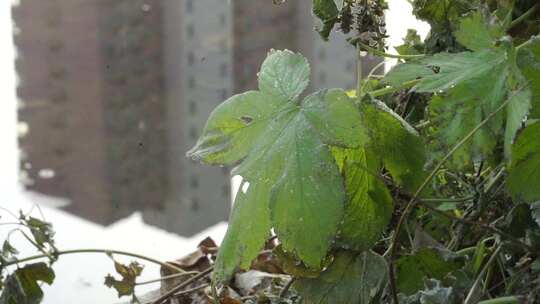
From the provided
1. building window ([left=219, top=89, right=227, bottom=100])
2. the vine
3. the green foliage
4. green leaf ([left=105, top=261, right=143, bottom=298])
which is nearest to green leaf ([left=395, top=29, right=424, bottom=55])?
the vine

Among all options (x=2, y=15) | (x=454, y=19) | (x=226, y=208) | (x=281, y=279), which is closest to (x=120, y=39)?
(x=2, y=15)

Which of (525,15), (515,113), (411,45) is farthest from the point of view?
(411,45)

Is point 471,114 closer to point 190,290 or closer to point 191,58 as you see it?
point 190,290

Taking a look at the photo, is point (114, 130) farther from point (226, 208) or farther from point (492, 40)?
point (492, 40)

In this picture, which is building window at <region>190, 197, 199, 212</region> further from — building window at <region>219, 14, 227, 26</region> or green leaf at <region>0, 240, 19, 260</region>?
green leaf at <region>0, 240, 19, 260</region>

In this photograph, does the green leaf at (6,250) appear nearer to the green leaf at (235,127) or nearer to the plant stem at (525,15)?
the green leaf at (235,127)

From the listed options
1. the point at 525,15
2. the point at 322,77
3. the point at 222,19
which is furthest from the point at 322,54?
the point at 525,15

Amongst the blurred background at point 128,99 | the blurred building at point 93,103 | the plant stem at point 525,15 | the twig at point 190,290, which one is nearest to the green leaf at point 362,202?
the plant stem at point 525,15
